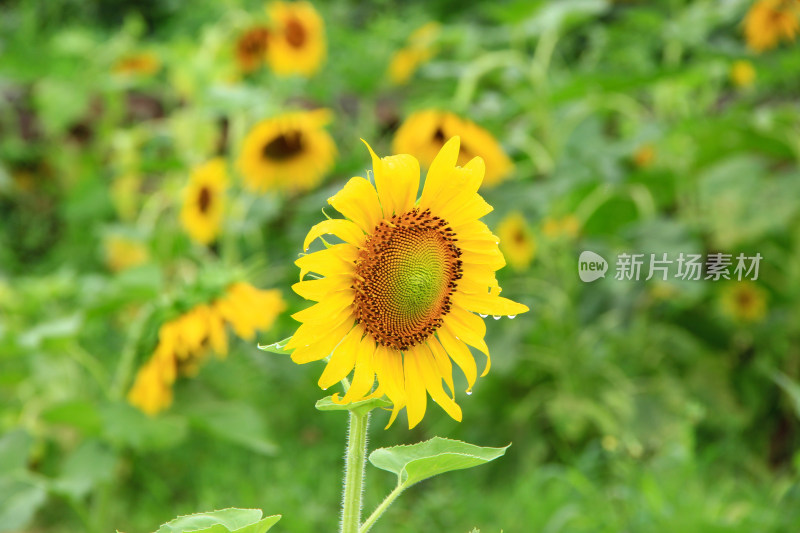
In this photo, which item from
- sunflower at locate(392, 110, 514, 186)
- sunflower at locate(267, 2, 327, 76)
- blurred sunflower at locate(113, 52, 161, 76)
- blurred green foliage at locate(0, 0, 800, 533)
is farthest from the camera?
blurred sunflower at locate(113, 52, 161, 76)

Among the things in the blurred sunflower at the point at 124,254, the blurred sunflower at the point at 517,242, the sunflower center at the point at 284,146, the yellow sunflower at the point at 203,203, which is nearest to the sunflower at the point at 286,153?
the sunflower center at the point at 284,146

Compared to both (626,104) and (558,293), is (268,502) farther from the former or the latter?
(626,104)

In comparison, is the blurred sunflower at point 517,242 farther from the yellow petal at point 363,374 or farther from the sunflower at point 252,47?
the yellow petal at point 363,374

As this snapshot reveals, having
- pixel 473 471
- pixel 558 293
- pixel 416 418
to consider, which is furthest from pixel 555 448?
pixel 416 418

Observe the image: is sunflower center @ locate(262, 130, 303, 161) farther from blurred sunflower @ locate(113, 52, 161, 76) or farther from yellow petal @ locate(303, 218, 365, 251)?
yellow petal @ locate(303, 218, 365, 251)

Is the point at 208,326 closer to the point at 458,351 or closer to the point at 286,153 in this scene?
the point at 458,351

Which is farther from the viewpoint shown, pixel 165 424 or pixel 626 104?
pixel 626 104

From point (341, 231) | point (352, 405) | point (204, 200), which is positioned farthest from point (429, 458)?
point (204, 200)

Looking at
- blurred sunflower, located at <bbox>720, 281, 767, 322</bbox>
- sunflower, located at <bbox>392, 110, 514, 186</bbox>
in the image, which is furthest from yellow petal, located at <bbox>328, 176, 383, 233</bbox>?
blurred sunflower, located at <bbox>720, 281, 767, 322</bbox>
